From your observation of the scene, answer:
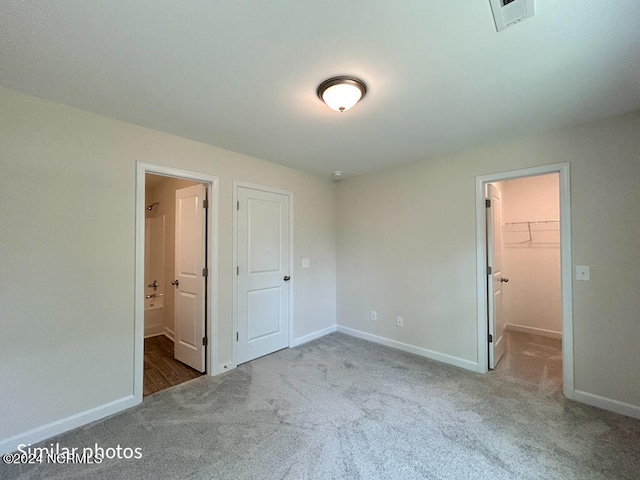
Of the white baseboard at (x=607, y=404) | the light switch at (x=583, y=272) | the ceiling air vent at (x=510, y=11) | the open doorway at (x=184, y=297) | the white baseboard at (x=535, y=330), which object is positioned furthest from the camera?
the white baseboard at (x=535, y=330)

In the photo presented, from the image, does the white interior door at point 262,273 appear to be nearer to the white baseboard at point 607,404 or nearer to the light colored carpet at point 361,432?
the light colored carpet at point 361,432

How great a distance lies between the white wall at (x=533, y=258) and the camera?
13.4 ft

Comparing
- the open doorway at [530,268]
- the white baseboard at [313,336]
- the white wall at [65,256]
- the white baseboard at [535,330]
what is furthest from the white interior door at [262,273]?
the white baseboard at [535,330]

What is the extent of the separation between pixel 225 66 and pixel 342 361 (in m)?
3.04

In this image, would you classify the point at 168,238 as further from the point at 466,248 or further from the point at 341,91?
the point at 466,248

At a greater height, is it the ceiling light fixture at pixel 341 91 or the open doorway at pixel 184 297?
the ceiling light fixture at pixel 341 91

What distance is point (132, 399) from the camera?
2.31 metres

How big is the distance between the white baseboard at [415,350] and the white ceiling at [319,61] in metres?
2.44

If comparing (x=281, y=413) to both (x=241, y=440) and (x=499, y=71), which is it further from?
(x=499, y=71)

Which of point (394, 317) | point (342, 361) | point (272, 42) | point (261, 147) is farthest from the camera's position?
point (394, 317)

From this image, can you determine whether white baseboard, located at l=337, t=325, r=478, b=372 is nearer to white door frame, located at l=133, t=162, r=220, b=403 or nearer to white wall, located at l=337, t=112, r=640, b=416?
white wall, located at l=337, t=112, r=640, b=416

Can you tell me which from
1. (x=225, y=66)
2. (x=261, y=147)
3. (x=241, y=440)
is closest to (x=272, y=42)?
(x=225, y=66)

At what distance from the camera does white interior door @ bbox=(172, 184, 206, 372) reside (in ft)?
9.76

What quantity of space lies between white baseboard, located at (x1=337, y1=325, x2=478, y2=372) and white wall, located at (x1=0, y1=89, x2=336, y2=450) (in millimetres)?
2799
